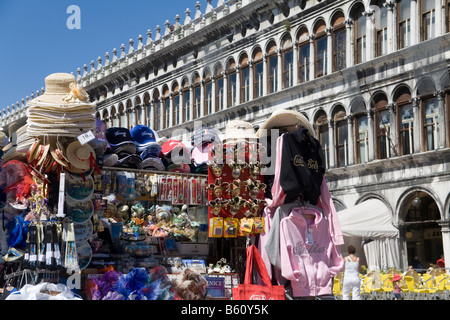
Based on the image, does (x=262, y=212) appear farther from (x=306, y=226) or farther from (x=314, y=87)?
(x=314, y=87)

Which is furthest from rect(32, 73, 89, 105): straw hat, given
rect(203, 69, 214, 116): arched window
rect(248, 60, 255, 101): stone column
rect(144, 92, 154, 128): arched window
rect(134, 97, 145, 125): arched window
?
rect(134, 97, 145, 125): arched window

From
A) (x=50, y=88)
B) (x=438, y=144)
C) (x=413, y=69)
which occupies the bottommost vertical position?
(x=50, y=88)

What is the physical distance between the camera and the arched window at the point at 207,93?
31078 millimetres

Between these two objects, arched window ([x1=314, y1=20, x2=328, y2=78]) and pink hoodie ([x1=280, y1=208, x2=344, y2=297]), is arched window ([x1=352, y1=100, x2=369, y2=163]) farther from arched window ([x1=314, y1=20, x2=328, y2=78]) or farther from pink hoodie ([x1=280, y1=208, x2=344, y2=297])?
pink hoodie ([x1=280, y1=208, x2=344, y2=297])

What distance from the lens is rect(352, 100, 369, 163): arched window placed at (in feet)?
79.7

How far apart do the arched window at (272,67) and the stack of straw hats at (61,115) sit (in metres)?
21.9

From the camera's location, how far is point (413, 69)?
22.3 metres

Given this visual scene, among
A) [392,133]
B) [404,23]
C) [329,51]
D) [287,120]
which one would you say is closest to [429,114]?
[392,133]

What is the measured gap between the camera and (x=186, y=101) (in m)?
32.4

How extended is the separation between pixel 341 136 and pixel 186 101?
941 centimetres

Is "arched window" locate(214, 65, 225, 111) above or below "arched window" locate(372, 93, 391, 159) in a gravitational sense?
above

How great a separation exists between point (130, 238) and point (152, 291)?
1.98 m

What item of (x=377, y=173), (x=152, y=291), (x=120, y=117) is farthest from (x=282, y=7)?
(x=152, y=291)

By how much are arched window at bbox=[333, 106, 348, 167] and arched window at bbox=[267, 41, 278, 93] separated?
3.63 meters
